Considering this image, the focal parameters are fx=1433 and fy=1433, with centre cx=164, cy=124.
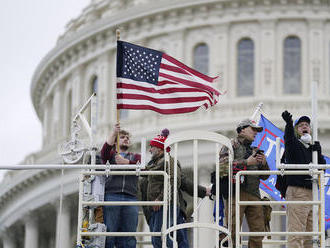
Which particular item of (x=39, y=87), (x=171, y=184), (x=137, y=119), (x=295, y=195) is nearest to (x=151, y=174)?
(x=171, y=184)

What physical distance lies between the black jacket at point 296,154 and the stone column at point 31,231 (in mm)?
42317

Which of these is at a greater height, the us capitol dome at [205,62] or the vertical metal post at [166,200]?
the us capitol dome at [205,62]

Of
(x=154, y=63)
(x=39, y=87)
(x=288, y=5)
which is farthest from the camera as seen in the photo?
(x=39, y=87)

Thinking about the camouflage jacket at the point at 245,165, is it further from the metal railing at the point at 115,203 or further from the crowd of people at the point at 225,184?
the metal railing at the point at 115,203

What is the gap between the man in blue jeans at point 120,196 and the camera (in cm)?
1700

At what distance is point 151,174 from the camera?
51.8 ft

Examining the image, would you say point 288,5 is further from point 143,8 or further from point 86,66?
point 86,66

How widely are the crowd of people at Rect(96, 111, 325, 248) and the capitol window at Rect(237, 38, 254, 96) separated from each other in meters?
37.1

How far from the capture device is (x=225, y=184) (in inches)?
642

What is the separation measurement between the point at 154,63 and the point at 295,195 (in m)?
2.64

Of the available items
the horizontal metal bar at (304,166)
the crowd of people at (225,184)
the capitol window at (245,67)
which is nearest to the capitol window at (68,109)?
the capitol window at (245,67)

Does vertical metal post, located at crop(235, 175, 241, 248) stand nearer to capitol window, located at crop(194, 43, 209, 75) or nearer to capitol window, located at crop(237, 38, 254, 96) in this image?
capitol window, located at crop(237, 38, 254, 96)

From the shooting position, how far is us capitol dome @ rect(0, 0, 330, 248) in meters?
53.0

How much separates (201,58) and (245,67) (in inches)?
72.0
